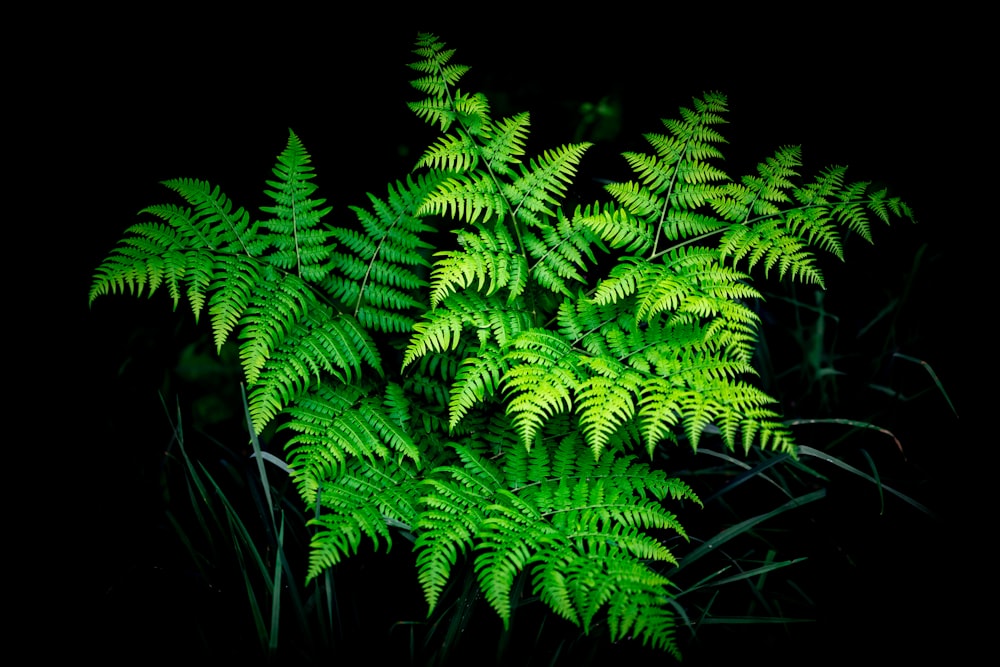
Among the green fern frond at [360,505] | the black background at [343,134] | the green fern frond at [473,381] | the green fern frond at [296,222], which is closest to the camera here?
the green fern frond at [360,505]

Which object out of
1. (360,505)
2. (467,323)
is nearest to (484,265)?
(467,323)

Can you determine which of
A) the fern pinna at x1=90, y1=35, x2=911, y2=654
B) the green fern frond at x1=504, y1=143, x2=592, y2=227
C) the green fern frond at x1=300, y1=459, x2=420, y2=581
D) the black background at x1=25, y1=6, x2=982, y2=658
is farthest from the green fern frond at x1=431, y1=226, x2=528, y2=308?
the black background at x1=25, y1=6, x2=982, y2=658

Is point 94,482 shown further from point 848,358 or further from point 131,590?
point 848,358

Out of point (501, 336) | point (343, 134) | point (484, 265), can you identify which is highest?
point (343, 134)

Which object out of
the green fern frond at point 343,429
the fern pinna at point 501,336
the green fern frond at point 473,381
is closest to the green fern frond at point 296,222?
the fern pinna at point 501,336

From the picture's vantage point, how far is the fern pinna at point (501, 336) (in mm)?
1829

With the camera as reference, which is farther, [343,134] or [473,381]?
[343,134]

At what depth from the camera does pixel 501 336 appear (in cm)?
211

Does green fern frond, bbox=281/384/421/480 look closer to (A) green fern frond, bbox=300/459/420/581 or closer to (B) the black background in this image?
(A) green fern frond, bbox=300/459/420/581

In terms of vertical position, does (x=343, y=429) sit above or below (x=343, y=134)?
below

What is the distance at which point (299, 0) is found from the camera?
2.45 meters

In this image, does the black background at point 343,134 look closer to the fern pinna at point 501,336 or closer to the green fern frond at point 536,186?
the fern pinna at point 501,336

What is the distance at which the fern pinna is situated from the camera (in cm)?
183

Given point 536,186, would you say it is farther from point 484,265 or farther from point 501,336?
point 501,336
